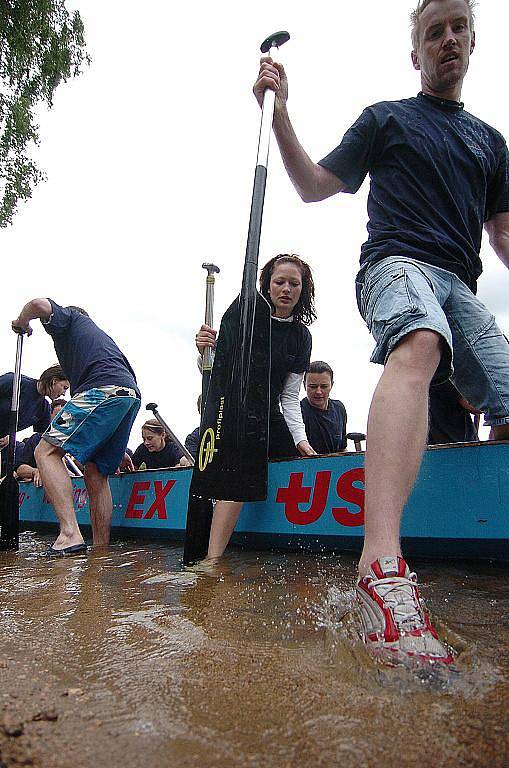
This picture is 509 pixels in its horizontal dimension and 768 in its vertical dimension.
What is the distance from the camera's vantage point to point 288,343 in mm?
3080

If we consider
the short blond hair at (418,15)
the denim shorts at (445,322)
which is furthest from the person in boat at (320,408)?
the short blond hair at (418,15)

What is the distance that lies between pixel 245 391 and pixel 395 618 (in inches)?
36.9

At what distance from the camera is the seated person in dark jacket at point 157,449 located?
647cm

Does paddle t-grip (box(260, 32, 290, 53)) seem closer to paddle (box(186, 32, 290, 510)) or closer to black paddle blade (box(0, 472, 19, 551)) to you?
paddle (box(186, 32, 290, 510))

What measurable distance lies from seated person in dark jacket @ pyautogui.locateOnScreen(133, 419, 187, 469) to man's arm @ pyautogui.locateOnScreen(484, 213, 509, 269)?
4.90 meters

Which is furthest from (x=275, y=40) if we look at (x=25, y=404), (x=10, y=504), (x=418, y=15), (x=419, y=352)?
(x=25, y=404)

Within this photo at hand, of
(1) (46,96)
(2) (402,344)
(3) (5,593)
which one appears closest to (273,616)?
(2) (402,344)

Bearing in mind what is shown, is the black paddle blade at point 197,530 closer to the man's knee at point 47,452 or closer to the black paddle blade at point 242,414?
the black paddle blade at point 242,414

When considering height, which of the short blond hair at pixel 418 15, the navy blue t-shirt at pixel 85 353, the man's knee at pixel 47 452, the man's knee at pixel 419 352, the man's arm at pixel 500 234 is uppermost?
the short blond hair at pixel 418 15

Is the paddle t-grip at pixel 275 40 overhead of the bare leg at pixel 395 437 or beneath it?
overhead

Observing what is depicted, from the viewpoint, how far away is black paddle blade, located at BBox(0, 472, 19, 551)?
11.2 ft

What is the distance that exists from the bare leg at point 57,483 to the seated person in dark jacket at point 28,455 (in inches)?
109

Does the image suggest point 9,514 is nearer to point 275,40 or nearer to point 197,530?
point 197,530

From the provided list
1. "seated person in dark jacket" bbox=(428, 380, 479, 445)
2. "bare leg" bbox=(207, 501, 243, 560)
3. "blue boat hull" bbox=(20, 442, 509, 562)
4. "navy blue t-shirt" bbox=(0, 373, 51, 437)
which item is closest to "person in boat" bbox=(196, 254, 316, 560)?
"blue boat hull" bbox=(20, 442, 509, 562)
